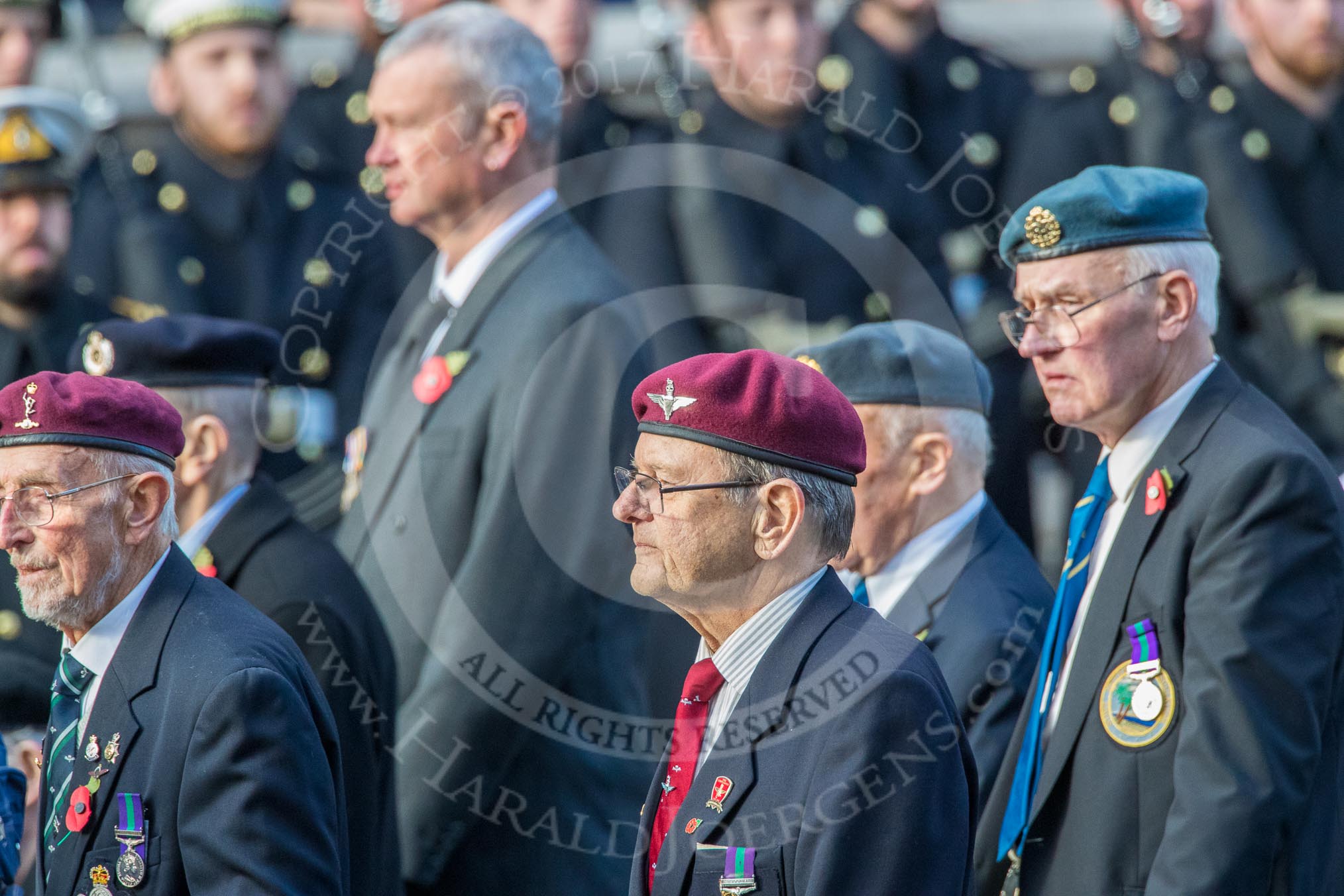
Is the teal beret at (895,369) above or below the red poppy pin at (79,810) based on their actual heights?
above

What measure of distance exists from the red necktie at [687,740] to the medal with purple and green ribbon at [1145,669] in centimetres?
88

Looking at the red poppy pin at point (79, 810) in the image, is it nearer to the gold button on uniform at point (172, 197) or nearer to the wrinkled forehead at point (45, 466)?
the wrinkled forehead at point (45, 466)

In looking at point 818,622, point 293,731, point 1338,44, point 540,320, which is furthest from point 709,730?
point 1338,44

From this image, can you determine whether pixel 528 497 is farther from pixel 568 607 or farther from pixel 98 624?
pixel 98 624

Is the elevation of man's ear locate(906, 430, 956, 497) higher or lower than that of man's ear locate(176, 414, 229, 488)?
lower

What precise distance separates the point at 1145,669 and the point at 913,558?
2.91 feet

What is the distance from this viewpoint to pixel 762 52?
661 centimetres

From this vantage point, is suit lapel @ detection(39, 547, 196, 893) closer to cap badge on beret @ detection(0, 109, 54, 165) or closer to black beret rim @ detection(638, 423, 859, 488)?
black beret rim @ detection(638, 423, 859, 488)

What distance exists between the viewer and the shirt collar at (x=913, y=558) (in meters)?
4.35

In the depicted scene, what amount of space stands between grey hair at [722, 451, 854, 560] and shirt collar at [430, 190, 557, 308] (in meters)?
1.76

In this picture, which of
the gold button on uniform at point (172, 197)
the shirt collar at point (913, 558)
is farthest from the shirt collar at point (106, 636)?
the gold button on uniform at point (172, 197)

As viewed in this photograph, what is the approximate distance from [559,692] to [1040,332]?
1.38m

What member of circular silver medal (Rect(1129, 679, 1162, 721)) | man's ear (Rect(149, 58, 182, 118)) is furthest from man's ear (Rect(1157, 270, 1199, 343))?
man's ear (Rect(149, 58, 182, 118))

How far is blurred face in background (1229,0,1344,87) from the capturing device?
6719mm
